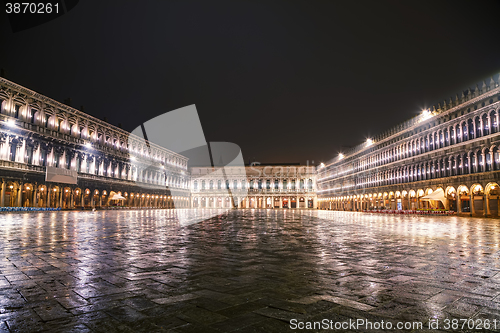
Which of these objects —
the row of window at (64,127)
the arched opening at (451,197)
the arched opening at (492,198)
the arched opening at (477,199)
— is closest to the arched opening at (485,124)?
the arched opening at (492,198)

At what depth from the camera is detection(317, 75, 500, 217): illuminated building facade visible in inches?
1128

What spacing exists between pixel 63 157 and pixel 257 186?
59.0 m

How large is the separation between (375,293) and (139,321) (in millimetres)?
2564

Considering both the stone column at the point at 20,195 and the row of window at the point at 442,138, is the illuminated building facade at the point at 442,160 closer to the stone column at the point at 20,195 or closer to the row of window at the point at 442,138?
the row of window at the point at 442,138

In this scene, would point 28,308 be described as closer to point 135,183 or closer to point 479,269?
point 479,269

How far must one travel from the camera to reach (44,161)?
35.8m

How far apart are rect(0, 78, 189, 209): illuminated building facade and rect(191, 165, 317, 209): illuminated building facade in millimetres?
28819

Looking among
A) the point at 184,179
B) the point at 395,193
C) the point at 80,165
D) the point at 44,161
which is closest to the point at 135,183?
the point at 80,165

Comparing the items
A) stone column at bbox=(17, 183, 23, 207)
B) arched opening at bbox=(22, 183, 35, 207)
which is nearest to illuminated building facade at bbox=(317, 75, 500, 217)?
arched opening at bbox=(22, 183, 35, 207)

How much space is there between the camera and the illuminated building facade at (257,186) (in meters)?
89.9

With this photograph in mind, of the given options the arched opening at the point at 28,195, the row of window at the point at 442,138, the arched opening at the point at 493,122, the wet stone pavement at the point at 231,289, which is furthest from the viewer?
the arched opening at the point at 28,195

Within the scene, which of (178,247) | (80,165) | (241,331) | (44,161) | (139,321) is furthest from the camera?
(80,165)

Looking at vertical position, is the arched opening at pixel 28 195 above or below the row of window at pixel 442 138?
below

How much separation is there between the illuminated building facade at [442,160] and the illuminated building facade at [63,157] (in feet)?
124
